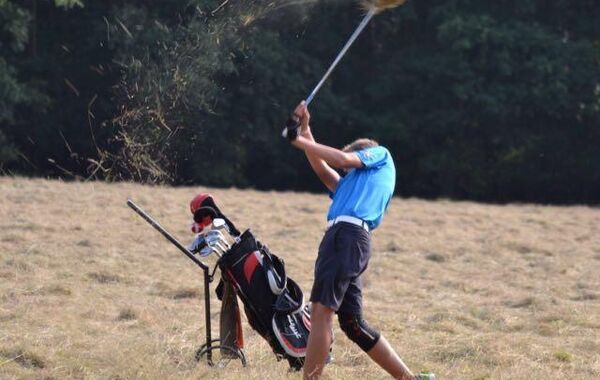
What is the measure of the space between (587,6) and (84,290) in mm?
26611

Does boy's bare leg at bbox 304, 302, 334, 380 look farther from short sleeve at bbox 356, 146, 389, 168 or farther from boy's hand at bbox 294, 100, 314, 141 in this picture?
boy's hand at bbox 294, 100, 314, 141

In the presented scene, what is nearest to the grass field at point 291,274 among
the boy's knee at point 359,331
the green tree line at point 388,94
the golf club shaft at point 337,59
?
the boy's knee at point 359,331

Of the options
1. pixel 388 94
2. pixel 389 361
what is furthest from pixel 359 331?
pixel 388 94

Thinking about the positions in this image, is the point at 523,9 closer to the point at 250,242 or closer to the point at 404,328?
the point at 404,328

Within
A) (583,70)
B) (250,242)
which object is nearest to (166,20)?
(583,70)

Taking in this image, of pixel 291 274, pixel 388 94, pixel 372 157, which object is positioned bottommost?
pixel 388 94

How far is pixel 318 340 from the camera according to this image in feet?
21.1

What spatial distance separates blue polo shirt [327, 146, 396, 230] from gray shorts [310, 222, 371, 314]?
99 millimetres

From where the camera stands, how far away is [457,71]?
32250mm

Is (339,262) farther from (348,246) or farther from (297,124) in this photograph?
(297,124)

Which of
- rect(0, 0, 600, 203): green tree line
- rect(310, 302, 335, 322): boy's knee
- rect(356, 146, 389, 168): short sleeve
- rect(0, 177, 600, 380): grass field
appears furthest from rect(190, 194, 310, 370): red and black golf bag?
rect(0, 0, 600, 203): green tree line

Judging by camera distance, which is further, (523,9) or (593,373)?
(523,9)

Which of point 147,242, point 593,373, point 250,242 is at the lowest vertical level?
point 147,242

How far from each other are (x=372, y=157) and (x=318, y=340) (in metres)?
1.13
